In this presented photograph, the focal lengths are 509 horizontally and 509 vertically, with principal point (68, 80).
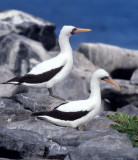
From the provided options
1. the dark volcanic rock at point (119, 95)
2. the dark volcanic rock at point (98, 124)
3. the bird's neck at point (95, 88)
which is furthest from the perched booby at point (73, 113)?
the dark volcanic rock at point (119, 95)

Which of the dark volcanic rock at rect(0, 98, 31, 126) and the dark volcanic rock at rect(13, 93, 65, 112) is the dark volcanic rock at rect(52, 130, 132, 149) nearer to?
the dark volcanic rock at rect(0, 98, 31, 126)

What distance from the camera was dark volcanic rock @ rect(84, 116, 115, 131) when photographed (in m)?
10.9

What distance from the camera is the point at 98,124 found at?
11.0m

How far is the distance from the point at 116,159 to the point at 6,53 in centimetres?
1336

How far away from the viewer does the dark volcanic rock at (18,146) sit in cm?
835

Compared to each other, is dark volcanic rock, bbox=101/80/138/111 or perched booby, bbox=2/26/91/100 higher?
perched booby, bbox=2/26/91/100

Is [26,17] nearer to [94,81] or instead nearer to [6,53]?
[6,53]

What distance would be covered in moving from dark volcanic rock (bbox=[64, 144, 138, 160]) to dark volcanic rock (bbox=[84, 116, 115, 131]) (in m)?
3.00

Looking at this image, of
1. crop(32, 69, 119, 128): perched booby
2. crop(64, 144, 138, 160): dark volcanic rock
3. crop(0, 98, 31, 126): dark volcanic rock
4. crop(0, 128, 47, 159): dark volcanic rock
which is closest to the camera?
crop(64, 144, 138, 160): dark volcanic rock

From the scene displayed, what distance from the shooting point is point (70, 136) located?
29.5 ft

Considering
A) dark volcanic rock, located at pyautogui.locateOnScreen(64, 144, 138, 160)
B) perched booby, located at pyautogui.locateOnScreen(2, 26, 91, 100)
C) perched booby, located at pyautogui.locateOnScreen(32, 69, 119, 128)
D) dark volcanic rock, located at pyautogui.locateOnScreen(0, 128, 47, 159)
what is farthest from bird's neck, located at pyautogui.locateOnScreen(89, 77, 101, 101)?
dark volcanic rock, located at pyautogui.locateOnScreen(64, 144, 138, 160)

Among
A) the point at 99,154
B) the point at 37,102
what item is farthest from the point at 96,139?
the point at 37,102

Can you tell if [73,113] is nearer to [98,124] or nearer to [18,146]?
[98,124]

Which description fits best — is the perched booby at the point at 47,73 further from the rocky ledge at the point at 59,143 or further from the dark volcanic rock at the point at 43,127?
the dark volcanic rock at the point at 43,127
